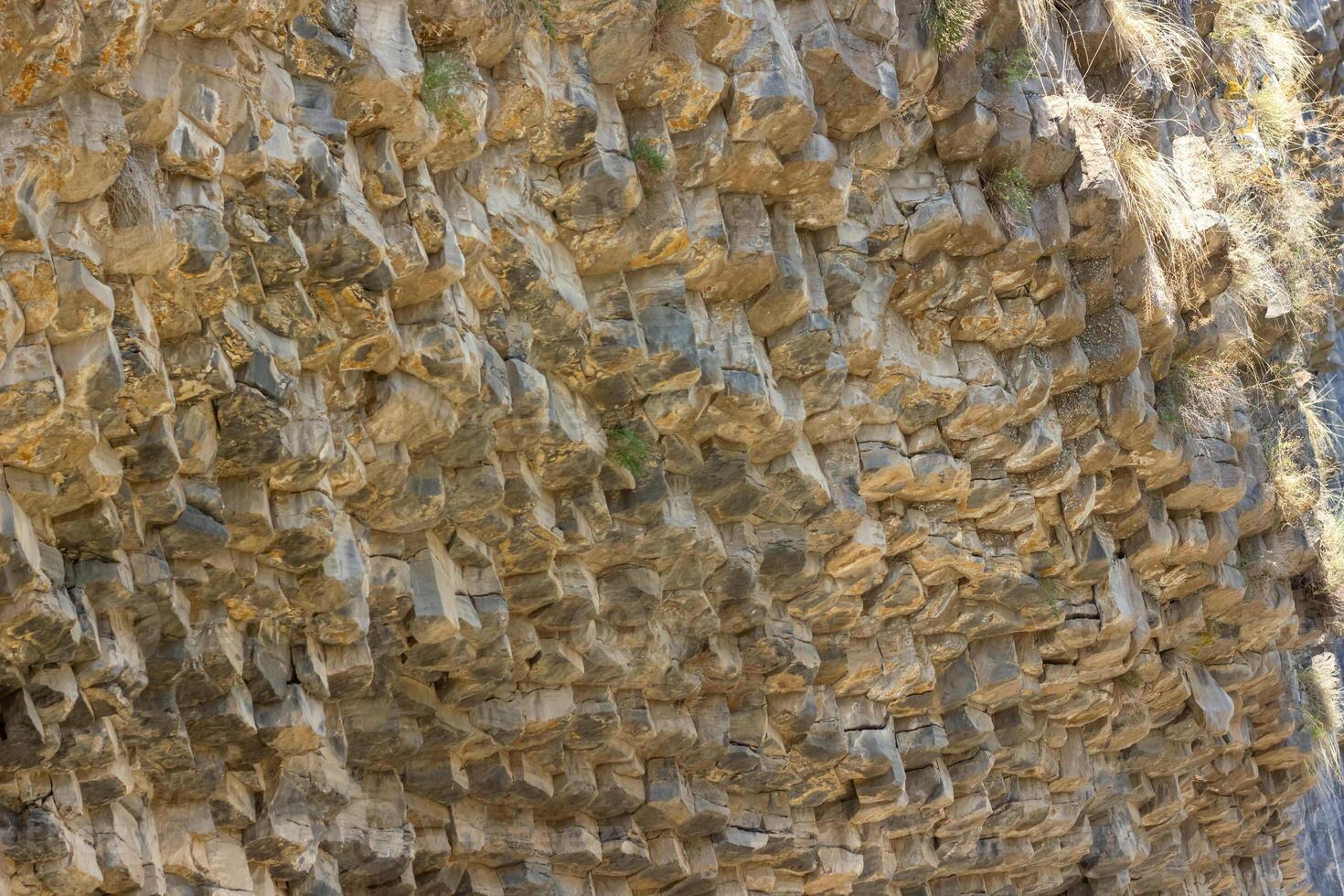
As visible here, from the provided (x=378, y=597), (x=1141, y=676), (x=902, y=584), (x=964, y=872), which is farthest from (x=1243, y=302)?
(x=378, y=597)

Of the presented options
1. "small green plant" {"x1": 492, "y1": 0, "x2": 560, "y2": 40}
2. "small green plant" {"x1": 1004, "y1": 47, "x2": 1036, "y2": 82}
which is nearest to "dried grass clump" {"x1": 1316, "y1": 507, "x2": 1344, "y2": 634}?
"small green plant" {"x1": 1004, "y1": 47, "x2": 1036, "y2": 82}

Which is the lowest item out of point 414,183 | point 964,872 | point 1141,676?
point 964,872

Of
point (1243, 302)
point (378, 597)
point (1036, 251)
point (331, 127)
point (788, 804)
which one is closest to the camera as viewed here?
point (331, 127)

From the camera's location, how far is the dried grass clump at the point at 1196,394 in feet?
27.2

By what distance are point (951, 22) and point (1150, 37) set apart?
180 cm

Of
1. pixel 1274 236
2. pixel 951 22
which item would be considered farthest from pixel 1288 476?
pixel 951 22

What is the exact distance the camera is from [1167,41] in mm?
8133

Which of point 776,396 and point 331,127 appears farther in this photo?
point 776,396

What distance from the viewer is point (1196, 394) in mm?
8414

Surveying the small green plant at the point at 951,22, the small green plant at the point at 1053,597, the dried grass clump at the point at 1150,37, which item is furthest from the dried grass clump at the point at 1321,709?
the small green plant at the point at 951,22

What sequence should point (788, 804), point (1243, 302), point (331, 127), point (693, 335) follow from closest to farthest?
point (331, 127) → point (693, 335) → point (788, 804) → point (1243, 302)

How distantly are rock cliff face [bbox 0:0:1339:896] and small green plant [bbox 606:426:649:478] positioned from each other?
0.11 ft

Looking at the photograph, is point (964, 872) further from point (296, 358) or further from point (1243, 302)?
point (296, 358)

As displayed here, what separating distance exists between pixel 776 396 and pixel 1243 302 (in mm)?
3923
